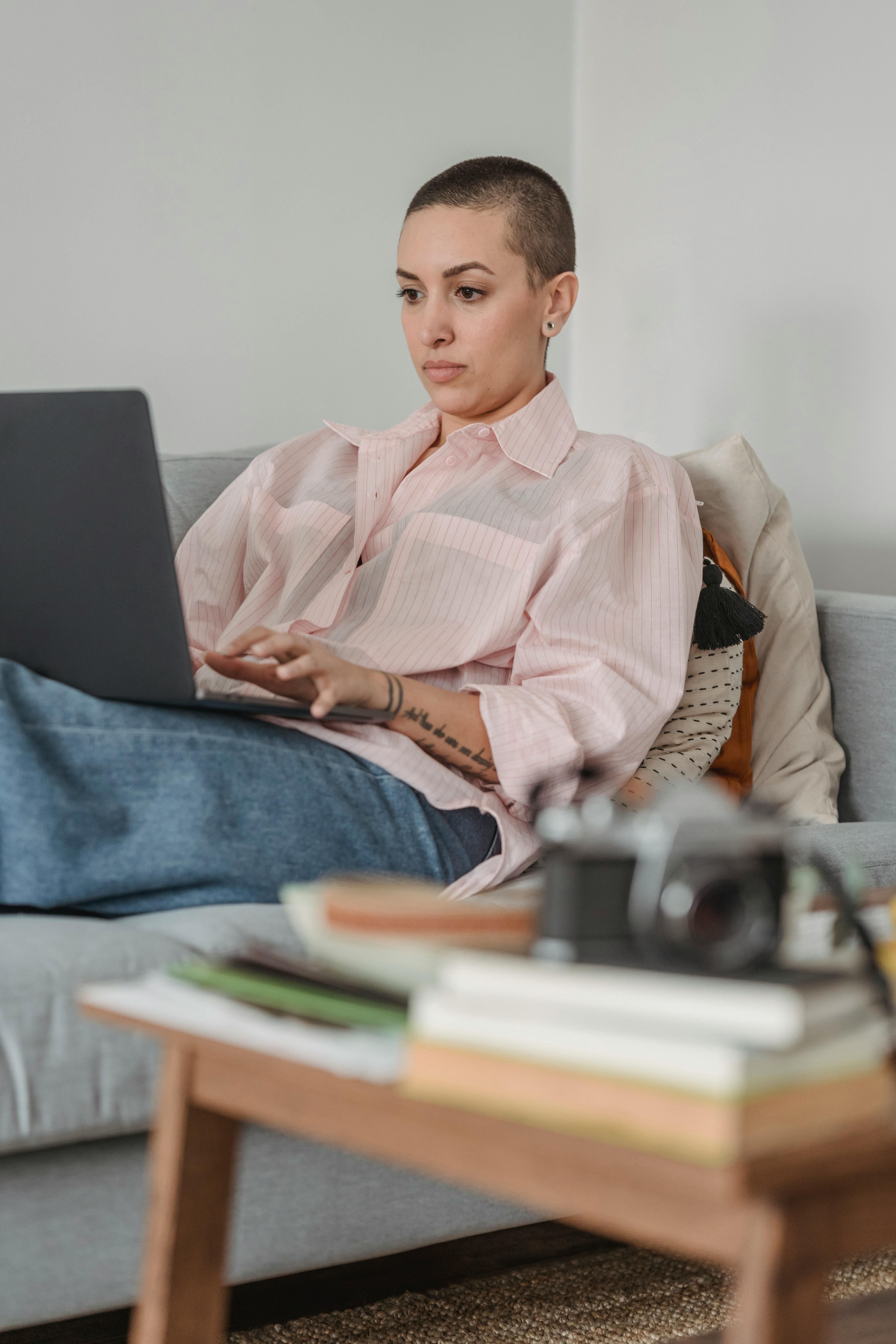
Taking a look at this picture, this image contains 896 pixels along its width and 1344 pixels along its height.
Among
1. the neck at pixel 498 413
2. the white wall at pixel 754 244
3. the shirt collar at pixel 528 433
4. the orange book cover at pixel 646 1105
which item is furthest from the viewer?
the white wall at pixel 754 244

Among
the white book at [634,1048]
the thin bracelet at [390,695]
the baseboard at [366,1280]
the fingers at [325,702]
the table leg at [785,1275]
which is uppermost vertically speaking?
the white book at [634,1048]

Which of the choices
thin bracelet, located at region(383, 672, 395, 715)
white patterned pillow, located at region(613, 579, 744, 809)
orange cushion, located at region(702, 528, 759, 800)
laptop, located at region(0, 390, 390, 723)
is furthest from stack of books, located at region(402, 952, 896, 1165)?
orange cushion, located at region(702, 528, 759, 800)

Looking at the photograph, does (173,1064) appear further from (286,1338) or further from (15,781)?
(286,1338)

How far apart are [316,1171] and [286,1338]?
23 centimetres

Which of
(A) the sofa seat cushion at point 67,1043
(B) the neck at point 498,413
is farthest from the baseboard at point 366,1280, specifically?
(B) the neck at point 498,413

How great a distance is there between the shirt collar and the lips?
0.06 meters

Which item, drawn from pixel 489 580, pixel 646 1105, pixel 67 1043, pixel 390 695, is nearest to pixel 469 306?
pixel 489 580

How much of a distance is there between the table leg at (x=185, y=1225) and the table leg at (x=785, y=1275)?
300mm

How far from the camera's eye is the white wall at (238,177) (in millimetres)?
2096

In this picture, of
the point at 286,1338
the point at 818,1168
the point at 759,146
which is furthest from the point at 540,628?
the point at 759,146

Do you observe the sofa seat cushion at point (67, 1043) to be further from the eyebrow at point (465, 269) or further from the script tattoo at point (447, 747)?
the eyebrow at point (465, 269)

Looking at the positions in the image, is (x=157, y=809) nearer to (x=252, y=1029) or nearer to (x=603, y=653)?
(x=603, y=653)

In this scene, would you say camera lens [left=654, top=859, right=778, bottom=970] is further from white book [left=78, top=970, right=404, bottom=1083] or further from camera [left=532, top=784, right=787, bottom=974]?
white book [left=78, top=970, right=404, bottom=1083]

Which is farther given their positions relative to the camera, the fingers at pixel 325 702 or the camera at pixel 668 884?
the fingers at pixel 325 702
